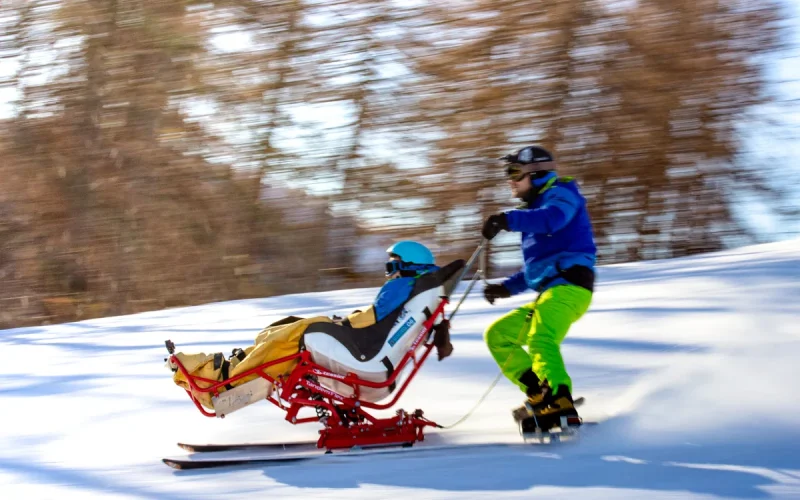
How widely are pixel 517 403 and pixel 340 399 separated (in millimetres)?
1166

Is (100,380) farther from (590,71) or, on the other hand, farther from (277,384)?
(590,71)

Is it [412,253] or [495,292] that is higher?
[412,253]

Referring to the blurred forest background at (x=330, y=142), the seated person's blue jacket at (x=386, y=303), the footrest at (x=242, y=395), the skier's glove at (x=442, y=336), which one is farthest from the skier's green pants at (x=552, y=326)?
the blurred forest background at (x=330, y=142)

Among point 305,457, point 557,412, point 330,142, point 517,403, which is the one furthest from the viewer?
point 330,142

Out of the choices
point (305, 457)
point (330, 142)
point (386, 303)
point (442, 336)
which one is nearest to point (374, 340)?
point (386, 303)

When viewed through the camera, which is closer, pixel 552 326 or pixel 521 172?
pixel 552 326

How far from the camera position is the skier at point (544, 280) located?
3.81 m

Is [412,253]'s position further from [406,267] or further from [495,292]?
[495,292]

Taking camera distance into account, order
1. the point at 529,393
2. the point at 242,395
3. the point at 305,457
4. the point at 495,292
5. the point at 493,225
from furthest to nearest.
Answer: the point at 495,292
the point at 529,393
the point at 242,395
the point at 305,457
the point at 493,225

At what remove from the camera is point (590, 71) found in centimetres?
1009

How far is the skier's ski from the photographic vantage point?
4.16 meters

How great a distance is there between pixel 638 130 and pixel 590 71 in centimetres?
95

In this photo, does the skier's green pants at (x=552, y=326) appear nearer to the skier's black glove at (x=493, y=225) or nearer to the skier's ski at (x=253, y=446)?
the skier's black glove at (x=493, y=225)

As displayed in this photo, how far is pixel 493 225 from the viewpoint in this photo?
3.64 m
